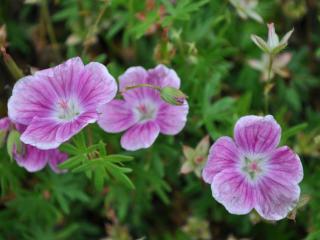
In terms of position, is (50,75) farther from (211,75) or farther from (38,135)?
(211,75)

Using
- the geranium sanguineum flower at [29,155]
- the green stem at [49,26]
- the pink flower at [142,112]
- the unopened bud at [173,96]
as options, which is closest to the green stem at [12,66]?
the geranium sanguineum flower at [29,155]

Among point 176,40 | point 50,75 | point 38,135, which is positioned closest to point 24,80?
point 50,75

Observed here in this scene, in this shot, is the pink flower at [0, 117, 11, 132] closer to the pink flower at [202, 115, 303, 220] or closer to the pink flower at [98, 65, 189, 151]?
the pink flower at [98, 65, 189, 151]

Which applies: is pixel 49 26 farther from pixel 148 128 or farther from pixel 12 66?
pixel 148 128

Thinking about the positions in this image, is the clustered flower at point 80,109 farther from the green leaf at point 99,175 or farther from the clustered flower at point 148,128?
the green leaf at point 99,175

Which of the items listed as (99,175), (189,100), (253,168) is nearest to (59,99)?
(99,175)

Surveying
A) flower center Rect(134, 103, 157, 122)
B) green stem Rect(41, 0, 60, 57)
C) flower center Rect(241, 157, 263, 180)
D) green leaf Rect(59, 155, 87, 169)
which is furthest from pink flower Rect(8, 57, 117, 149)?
green stem Rect(41, 0, 60, 57)

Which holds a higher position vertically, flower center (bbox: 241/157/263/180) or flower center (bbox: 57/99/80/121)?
flower center (bbox: 57/99/80/121)

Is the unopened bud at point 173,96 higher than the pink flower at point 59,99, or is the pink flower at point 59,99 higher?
the pink flower at point 59,99
